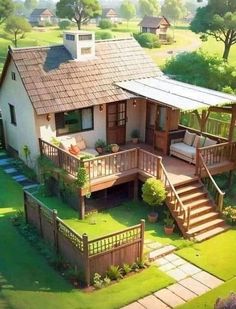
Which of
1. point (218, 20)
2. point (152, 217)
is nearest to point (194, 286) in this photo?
point (152, 217)

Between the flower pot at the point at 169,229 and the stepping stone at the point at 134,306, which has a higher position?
the flower pot at the point at 169,229

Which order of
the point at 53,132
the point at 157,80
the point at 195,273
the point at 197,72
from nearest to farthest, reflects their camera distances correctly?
the point at 195,273
the point at 53,132
the point at 157,80
the point at 197,72

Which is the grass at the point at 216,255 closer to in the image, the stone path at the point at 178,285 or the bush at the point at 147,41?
the stone path at the point at 178,285

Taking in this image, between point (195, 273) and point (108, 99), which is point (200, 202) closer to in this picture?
point (195, 273)

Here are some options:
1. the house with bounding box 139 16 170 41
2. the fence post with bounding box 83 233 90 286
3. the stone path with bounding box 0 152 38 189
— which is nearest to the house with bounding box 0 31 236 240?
the stone path with bounding box 0 152 38 189

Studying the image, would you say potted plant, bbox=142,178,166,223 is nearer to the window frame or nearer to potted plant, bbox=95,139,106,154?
potted plant, bbox=95,139,106,154

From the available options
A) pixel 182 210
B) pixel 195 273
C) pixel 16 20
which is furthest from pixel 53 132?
pixel 16 20

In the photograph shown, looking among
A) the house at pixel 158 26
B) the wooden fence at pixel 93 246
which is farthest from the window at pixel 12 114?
the house at pixel 158 26
